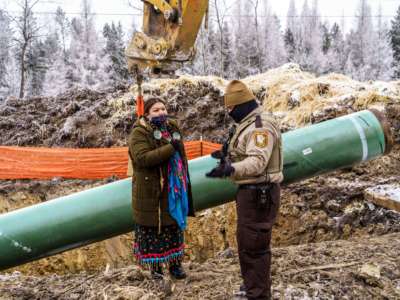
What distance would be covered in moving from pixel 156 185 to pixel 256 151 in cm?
91

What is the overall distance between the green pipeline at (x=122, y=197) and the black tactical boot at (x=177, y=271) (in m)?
0.56

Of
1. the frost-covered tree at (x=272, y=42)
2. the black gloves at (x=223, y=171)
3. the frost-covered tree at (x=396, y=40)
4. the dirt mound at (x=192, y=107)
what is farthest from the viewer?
the frost-covered tree at (x=272, y=42)

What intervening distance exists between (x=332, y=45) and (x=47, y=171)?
162 feet

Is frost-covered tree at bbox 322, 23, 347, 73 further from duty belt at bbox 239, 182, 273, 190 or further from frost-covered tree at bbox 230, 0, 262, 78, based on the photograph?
duty belt at bbox 239, 182, 273, 190

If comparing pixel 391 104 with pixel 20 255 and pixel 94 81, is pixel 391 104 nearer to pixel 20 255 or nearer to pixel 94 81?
pixel 20 255

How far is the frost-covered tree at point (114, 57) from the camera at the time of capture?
119ft

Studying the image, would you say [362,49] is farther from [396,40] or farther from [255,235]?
[255,235]

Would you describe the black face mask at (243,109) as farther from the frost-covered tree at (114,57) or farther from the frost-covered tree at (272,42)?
the frost-covered tree at (272,42)

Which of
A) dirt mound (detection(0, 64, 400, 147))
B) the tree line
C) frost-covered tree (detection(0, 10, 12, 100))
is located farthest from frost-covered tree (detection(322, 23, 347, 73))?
dirt mound (detection(0, 64, 400, 147))

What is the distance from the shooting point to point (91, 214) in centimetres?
369

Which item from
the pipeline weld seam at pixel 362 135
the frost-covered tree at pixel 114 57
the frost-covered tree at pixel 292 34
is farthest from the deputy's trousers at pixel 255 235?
the frost-covered tree at pixel 292 34

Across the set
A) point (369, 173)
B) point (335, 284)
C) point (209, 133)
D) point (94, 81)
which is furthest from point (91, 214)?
point (94, 81)

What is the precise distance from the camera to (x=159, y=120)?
3.21 meters

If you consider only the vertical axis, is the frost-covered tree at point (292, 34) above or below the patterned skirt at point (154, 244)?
above
